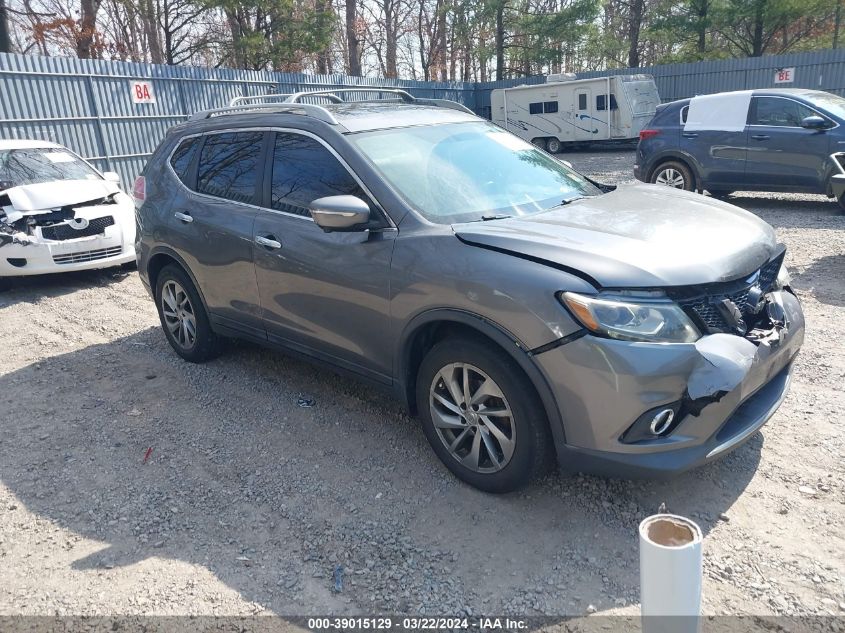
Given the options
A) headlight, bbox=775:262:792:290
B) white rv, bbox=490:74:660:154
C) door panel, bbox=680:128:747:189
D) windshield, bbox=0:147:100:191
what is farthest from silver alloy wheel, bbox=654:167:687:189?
white rv, bbox=490:74:660:154

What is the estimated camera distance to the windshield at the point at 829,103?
9367 mm

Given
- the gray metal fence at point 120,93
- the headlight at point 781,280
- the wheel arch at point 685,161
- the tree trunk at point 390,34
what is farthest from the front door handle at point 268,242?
the tree trunk at point 390,34

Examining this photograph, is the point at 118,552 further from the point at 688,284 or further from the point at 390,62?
the point at 390,62

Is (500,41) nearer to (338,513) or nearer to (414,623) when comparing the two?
(338,513)

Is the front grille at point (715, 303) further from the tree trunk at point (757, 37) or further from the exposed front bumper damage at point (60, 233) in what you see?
the tree trunk at point (757, 37)

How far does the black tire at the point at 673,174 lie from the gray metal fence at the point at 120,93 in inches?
426

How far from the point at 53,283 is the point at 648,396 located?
7847 mm

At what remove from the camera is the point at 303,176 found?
3.98 metres

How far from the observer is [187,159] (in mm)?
5000

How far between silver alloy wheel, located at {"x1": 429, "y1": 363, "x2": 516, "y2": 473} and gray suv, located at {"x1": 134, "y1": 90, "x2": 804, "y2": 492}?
0.01 meters

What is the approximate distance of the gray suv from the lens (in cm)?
271

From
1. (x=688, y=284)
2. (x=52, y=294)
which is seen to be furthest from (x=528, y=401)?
(x=52, y=294)

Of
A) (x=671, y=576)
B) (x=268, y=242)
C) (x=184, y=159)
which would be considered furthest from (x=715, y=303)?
(x=184, y=159)

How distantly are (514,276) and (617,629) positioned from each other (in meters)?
1.43
